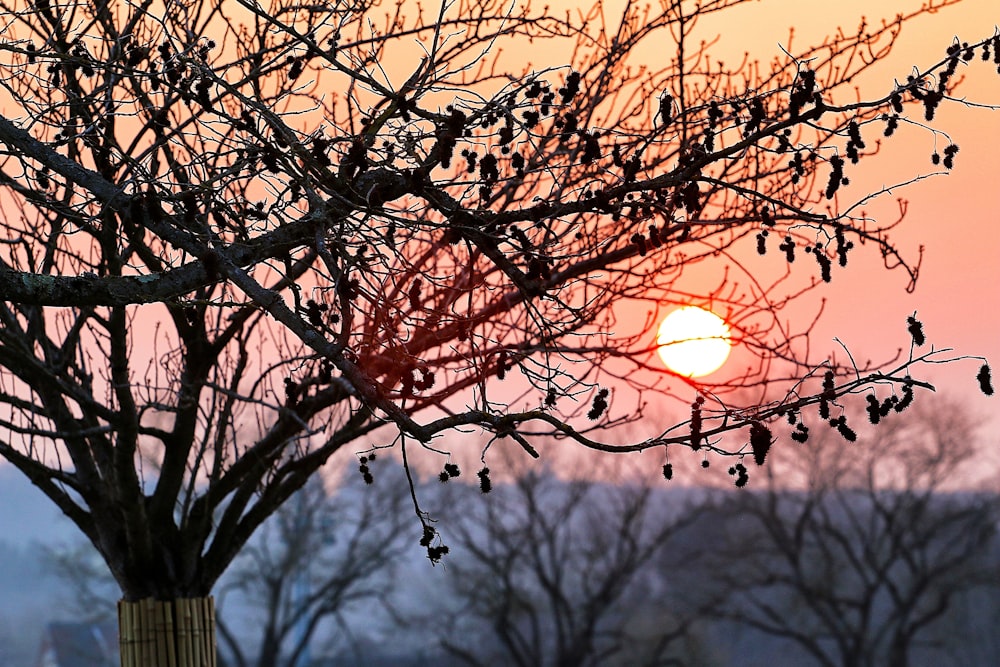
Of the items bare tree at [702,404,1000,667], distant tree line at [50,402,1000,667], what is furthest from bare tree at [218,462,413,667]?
bare tree at [702,404,1000,667]

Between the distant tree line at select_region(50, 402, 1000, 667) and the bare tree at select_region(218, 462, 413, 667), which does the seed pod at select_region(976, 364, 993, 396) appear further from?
the bare tree at select_region(218, 462, 413, 667)

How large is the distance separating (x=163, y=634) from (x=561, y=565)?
30.4m

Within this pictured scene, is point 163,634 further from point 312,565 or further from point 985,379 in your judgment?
Answer: point 312,565

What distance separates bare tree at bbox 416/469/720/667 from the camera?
34.9m

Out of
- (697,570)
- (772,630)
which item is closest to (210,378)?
(772,630)

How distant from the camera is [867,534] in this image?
35.8m

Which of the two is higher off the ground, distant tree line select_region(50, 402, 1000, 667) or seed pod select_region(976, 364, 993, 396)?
distant tree line select_region(50, 402, 1000, 667)

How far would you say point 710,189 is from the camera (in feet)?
22.0

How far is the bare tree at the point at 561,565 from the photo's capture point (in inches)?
1375

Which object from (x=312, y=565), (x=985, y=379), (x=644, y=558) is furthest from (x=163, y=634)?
(x=312, y=565)

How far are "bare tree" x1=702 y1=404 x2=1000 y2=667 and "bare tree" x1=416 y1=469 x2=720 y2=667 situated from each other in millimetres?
2272

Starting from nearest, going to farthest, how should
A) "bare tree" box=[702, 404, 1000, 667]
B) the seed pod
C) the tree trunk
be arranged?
the seed pod, the tree trunk, "bare tree" box=[702, 404, 1000, 667]

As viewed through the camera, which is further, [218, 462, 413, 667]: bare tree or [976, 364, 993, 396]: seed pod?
[218, 462, 413, 667]: bare tree

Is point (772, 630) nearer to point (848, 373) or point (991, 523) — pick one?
point (991, 523)
